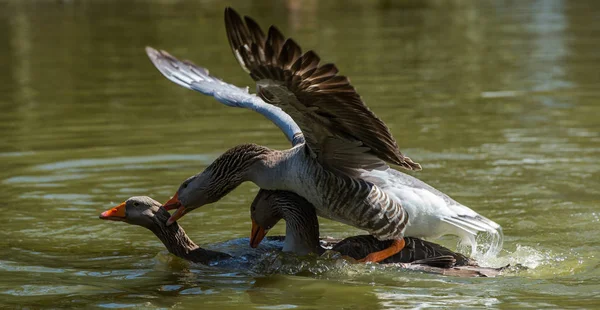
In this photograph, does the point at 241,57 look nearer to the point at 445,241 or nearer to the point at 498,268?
the point at 498,268

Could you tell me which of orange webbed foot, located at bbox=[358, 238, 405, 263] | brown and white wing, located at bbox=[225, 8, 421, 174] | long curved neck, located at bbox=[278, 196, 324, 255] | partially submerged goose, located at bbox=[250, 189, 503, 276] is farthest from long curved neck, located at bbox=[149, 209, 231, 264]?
brown and white wing, located at bbox=[225, 8, 421, 174]

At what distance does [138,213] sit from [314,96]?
2165 millimetres

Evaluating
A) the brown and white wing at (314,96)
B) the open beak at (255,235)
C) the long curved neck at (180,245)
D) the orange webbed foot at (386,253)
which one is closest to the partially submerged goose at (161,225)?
the long curved neck at (180,245)

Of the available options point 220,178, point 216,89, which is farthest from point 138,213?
point 216,89

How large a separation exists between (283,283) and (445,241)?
82.0 inches

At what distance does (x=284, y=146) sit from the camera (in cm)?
1186

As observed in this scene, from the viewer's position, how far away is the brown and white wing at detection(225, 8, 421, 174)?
585 centimetres

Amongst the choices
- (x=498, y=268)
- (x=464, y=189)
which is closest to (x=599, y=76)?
(x=464, y=189)

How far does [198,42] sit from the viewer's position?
25375mm

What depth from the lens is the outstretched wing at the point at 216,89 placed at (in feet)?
27.7

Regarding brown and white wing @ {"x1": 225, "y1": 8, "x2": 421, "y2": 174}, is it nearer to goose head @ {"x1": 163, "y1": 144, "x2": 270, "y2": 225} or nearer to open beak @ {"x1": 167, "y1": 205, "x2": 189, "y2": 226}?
goose head @ {"x1": 163, "y1": 144, "x2": 270, "y2": 225}

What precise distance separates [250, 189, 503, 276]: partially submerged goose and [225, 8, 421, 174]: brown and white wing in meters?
0.53

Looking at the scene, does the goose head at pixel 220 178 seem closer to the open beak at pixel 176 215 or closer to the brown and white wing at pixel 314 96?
the open beak at pixel 176 215

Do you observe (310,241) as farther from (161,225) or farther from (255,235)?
(161,225)
